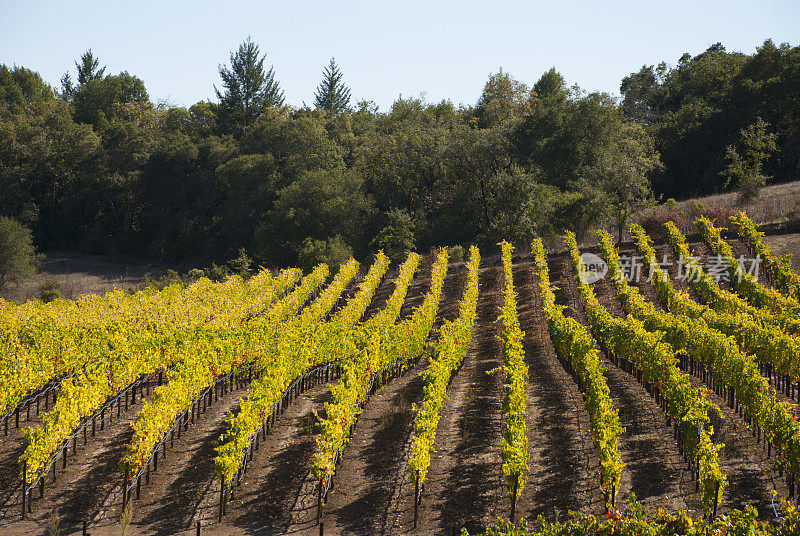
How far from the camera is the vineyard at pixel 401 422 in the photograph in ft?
43.9

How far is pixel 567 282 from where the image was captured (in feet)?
108

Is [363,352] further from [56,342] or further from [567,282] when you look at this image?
[567,282]

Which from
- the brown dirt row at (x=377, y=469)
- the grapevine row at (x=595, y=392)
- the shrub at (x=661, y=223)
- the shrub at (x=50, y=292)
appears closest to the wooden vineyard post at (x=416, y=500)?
the brown dirt row at (x=377, y=469)

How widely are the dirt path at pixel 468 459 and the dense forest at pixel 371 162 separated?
2140 cm

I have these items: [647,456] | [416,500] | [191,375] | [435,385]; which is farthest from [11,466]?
[647,456]

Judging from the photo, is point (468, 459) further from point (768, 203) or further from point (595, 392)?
point (768, 203)

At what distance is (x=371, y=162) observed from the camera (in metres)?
53.2

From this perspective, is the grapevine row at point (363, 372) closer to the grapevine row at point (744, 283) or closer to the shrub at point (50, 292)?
the grapevine row at point (744, 283)

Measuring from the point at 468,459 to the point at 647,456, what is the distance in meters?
3.96

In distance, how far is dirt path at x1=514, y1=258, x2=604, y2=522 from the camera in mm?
13719

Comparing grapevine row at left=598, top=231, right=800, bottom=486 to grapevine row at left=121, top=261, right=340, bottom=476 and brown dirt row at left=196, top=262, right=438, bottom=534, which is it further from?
grapevine row at left=121, top=261, right=340, bottom=476

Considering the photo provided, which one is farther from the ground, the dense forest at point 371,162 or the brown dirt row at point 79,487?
the dense forest at point 371,162

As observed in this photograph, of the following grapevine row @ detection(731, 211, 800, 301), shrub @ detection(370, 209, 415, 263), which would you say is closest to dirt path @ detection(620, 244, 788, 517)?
grapevine row @ detection(731, 211, 800, 301)

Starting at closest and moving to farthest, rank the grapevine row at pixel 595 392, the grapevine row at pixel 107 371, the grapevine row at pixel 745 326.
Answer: the grapevine row at pixel 595 392 < the grapevine row at pixel 107 371 < the grapevine row at pixel 745 326
